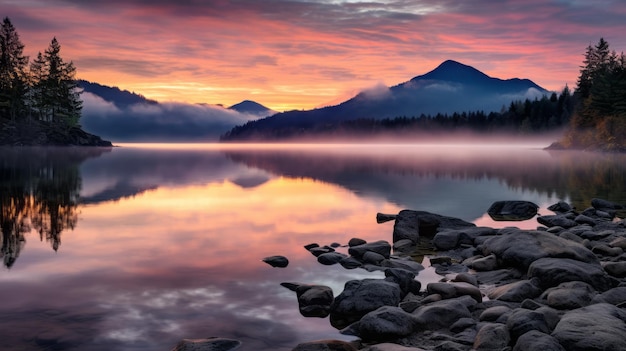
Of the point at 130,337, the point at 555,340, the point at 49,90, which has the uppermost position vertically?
the point at 49,90

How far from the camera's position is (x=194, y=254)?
1917 cm

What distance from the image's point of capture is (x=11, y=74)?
501 ft

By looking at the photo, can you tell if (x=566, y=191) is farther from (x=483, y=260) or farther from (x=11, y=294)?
(x=11, y=294)

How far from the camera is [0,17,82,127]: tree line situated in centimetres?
14738

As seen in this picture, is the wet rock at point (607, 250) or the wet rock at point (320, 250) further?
the wet rock at point (320, 250)

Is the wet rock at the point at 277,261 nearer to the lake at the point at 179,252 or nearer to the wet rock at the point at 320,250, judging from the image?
the lake at the point at 179,252

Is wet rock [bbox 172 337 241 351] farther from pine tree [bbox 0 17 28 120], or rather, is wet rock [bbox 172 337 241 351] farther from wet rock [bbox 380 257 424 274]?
pine tree [bbox 0 17 28 120]

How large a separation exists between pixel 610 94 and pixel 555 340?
5275 inches

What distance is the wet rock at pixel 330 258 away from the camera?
1792 centimetres

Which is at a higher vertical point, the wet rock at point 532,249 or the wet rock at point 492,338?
the wet rock at point 532,249

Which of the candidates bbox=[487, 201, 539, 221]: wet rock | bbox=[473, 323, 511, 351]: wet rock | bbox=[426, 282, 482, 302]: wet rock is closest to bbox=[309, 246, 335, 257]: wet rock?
bbox=[426, 282, 482, 302]: wet rock

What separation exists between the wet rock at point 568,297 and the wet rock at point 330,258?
7040 mm

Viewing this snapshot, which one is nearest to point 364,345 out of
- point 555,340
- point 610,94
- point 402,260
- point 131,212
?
point 555,340

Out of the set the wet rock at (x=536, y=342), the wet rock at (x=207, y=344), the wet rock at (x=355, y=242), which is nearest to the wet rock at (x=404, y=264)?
the wet rock at (x=355, y=242)
